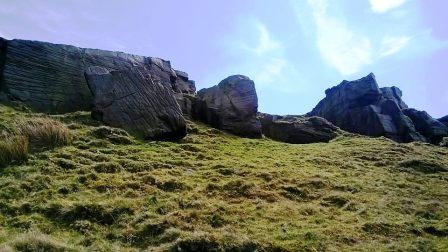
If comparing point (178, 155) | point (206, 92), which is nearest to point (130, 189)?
point (178, 155)

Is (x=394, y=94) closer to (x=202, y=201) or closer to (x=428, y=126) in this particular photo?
(x=428, y=126)

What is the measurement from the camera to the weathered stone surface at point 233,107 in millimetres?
38969

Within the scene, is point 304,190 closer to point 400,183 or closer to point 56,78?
point 400,183

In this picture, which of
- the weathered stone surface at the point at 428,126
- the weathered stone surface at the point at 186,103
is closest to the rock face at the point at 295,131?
the weathered stone surface at the point at 186,103

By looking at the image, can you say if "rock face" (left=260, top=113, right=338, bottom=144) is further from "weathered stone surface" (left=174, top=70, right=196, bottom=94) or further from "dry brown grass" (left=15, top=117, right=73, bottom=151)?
"dry brown grass" (left=15, top=117, right=73, bottom=151)

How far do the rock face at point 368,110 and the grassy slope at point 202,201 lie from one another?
30.4 meters

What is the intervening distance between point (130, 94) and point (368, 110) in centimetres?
4066

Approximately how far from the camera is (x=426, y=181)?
27.4 metres

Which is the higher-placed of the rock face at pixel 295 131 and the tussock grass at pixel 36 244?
the rock face at pixel 295 131

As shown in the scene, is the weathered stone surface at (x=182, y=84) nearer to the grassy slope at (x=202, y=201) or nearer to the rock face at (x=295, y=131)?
the rock face at (x=295, y=131)

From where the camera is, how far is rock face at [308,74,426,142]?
5869cm

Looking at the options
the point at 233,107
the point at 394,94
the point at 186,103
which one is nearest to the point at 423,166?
the point at 233,107

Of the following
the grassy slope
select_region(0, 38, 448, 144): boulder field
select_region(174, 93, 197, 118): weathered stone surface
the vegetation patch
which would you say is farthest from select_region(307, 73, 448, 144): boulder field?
the grassy slope

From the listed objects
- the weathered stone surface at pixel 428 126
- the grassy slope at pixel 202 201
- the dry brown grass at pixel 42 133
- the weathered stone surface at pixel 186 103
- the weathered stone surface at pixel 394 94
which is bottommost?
the grassy slope at pixel 202 201
